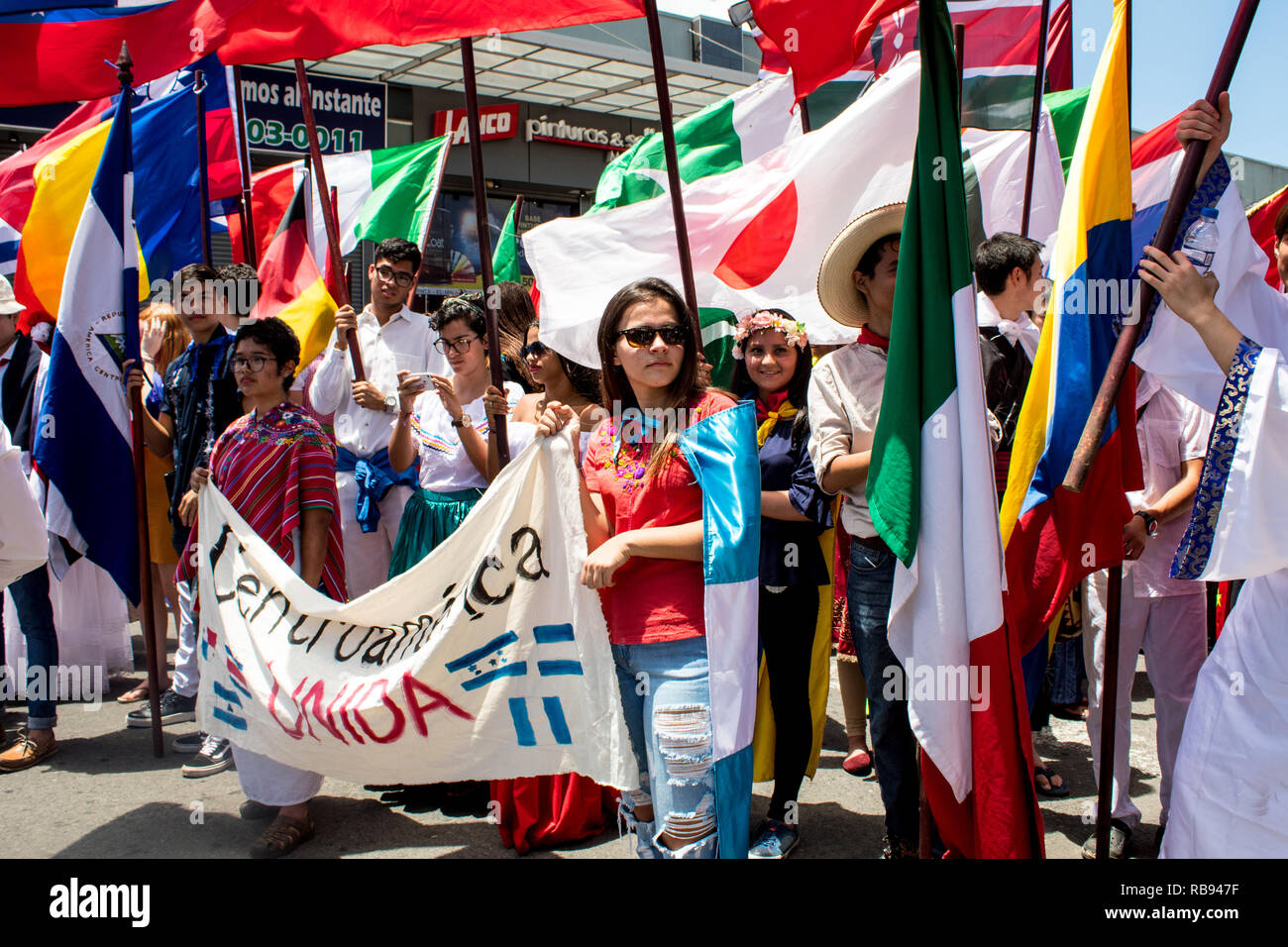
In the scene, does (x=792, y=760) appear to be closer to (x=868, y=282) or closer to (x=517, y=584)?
(x=517, y=584)

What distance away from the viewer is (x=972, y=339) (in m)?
2.55

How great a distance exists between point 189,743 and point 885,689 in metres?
3.32

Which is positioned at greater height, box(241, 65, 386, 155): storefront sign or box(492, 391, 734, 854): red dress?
box(241, 65, 386, 155): storefront sign

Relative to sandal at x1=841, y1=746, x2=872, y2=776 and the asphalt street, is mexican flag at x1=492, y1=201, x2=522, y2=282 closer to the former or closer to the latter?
the asphalt street

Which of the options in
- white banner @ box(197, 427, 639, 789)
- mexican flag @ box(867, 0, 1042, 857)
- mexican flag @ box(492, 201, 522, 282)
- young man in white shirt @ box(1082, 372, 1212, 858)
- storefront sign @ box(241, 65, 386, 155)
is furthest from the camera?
storefront sign @ box(241, 65, 386, 155)

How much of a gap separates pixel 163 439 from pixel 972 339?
4.05m

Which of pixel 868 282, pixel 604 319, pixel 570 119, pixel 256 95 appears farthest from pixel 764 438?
pixel 570 119

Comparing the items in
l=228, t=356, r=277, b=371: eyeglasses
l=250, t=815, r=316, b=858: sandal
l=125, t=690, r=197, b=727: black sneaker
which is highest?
l=228, t=356, r=277, b=371: eyeglasses

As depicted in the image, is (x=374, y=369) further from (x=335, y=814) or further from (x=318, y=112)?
(x=318, y=112)

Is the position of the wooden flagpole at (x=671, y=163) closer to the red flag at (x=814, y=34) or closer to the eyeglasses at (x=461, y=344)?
the red flag at (x=814, y=34)

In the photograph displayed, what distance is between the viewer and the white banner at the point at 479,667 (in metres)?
2.82

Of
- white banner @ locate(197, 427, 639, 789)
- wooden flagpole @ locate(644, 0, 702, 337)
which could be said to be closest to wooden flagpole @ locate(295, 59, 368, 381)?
wooden flagpole @ locate(644, 0, 702, 337)

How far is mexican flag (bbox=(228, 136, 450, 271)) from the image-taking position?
6527mm

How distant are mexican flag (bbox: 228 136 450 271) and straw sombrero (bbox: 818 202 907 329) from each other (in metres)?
3.56
